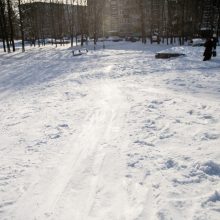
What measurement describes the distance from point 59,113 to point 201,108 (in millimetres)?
4472

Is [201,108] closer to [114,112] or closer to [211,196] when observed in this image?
[114,112]

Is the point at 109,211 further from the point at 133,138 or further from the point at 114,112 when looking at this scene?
the point at 114,112

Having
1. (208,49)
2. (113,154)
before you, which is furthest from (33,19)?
(113,154)

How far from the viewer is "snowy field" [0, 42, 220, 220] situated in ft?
15.7

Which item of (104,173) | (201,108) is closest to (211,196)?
(104,173)

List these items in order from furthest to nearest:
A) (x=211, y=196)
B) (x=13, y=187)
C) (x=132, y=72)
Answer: (x=132, y=72), (x=13, y=187), (x=211, y=196)

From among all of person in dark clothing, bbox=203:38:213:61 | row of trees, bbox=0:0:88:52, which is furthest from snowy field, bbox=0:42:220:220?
row of trees, bbox=0:0:88:52

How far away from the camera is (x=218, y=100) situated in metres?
10.4

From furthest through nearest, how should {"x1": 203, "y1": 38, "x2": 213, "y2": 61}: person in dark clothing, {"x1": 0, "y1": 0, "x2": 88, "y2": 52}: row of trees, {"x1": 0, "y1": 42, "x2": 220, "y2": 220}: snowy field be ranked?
{"x1": 0, "y1": 0, "x2": 88, "y2": 52}: row of trees < {"x1": 203, "y1": 38, "x2": 213, "y2": 61}: person in dark clothing < {"x1": 0, "y1": 42, "x2": 220, "y2": 220}: snowy field

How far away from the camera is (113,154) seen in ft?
22.1

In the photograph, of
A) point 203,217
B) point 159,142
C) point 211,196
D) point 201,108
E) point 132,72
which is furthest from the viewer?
point 132,72

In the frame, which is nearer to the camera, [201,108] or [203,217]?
[203,217]

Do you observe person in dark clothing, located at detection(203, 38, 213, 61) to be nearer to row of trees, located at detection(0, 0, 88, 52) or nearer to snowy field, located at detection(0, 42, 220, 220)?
snowy field, located at detection(0, 42, 220, 220)

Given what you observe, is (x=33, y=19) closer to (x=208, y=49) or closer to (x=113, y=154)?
(x=208, y=49)
